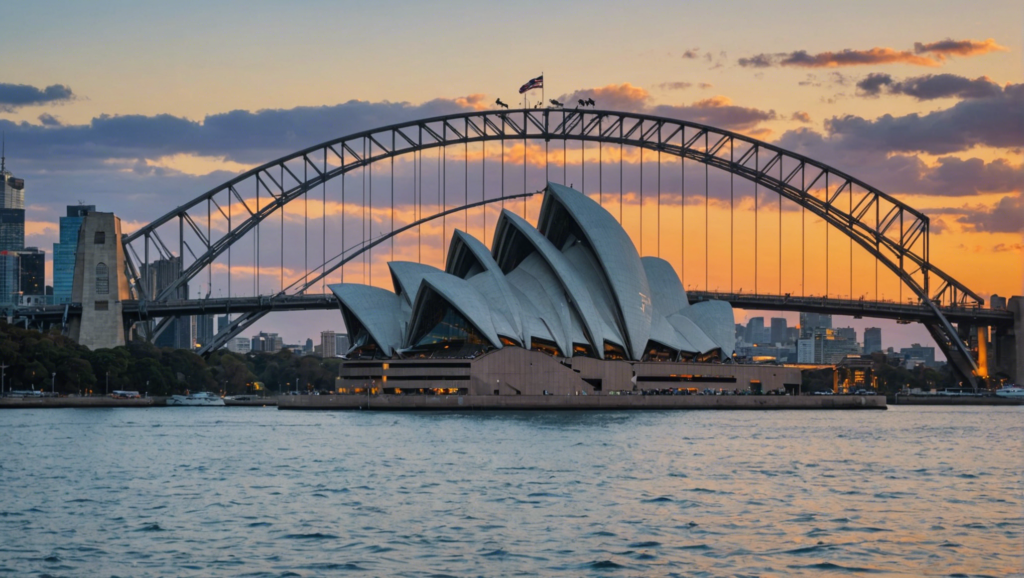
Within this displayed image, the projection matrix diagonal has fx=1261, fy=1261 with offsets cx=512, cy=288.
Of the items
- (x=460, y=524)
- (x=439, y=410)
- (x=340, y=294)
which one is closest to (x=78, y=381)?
(x=340, y=294)

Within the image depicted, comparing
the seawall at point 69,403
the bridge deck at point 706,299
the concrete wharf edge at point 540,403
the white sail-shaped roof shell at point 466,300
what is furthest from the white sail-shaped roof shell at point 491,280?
the seawall at point 69,403

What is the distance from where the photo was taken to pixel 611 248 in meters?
97.6

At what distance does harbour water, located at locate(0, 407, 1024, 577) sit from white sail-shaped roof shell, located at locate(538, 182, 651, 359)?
3407cm

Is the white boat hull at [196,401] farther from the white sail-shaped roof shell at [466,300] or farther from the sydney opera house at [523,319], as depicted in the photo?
the white sail-shaped roof shell at [466,300]

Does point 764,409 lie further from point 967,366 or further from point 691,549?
point 691,549

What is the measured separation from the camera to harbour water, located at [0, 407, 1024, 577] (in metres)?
26.5

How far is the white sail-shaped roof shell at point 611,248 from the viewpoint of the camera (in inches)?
3821

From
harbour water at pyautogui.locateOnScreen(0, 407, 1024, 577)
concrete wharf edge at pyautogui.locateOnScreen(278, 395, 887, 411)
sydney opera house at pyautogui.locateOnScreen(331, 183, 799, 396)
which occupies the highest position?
sydney opera house at pyautogui.locateOnScreen(331, 183, 799, 396)

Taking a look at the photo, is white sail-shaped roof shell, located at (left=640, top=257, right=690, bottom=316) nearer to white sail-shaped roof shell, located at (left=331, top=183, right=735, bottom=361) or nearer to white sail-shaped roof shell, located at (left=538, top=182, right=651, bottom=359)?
white sail-shaped roof shell, located at (left=331, top=183, right=735, bottom=361)

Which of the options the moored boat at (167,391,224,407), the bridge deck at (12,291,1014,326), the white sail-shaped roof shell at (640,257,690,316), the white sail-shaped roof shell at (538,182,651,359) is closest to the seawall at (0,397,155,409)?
the moored boat at (167,391,224,407)

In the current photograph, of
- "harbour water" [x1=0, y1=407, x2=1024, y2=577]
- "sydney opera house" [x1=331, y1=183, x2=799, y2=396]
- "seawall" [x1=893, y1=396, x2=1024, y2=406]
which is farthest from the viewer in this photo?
"seawall" [x1=893, y1=396, x2=1024, y2=406]

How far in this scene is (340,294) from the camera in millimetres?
101625

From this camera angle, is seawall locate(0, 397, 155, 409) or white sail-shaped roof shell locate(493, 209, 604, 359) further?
seawall locate(0, 397, 155, 409)

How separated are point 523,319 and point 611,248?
346 inches
